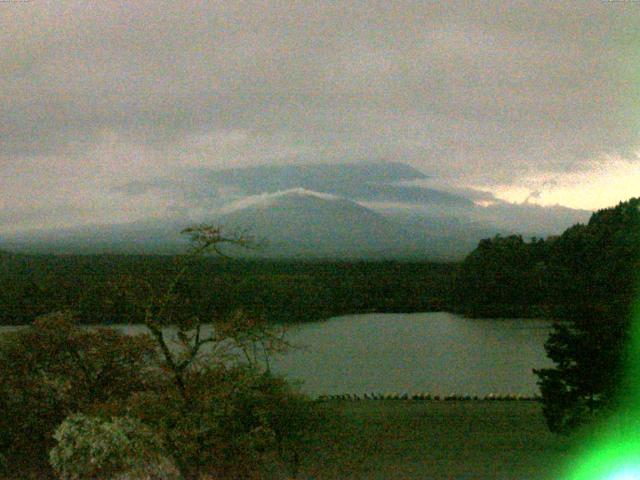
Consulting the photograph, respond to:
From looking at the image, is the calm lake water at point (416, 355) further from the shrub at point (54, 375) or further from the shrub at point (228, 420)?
the shrub at point (228, 420)

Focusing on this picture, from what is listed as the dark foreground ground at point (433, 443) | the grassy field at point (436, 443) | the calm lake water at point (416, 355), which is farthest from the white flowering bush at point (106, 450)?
the calm lake water at point (416, 355)

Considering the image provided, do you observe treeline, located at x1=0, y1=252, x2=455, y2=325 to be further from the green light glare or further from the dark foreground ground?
the green light glare

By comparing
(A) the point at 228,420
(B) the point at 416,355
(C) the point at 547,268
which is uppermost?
(C) the point at 547,268

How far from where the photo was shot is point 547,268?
36.2m

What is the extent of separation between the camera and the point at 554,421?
33.4ft

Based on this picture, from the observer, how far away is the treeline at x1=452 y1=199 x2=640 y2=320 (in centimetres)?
3247

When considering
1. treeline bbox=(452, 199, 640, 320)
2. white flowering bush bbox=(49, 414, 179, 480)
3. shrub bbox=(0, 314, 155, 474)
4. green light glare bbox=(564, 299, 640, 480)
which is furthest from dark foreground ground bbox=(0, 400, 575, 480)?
treeline bbox=(452, 199, 640, 320)

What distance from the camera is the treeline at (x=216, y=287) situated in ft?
26.3

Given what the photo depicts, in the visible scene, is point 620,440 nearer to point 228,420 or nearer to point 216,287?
point 228,420

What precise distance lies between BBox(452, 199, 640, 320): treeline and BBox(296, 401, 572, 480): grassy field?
60.1 ft

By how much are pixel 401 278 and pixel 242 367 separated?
113ft

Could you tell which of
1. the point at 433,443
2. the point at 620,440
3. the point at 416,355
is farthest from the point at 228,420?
the point at 416,355

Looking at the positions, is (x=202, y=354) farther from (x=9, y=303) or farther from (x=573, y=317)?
(x=9, y=303)

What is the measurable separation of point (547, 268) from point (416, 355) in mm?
13166
